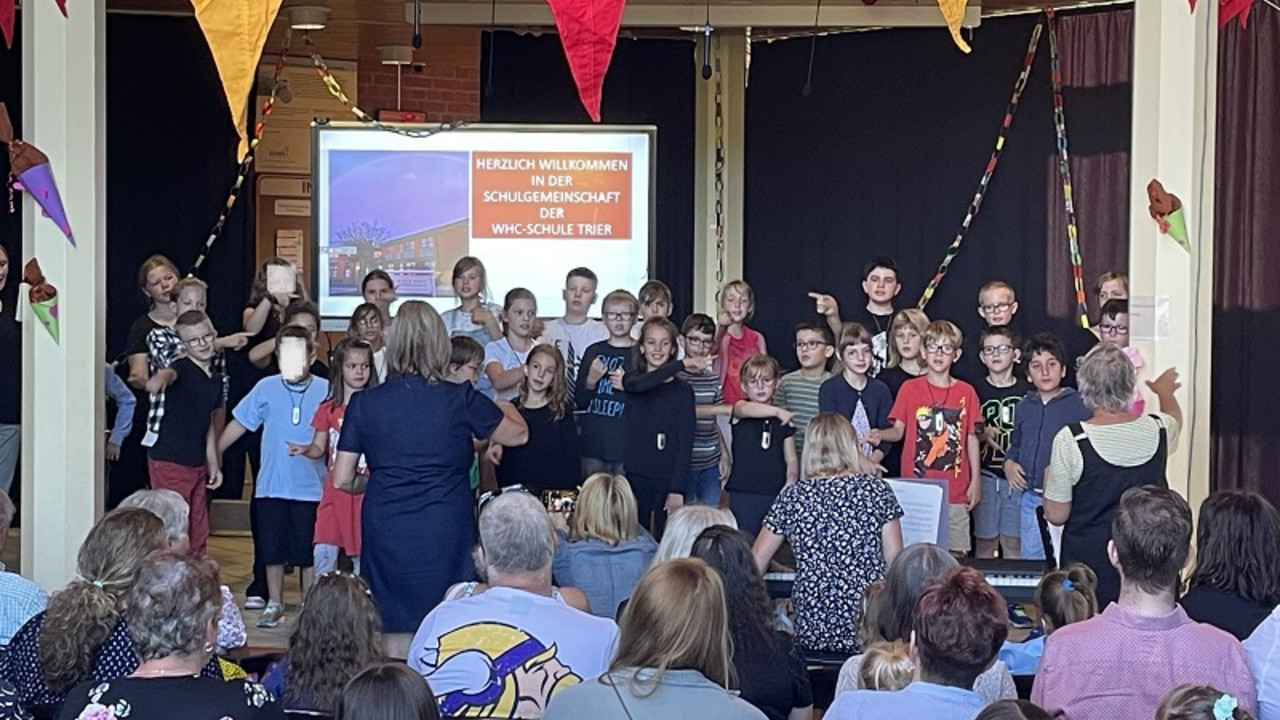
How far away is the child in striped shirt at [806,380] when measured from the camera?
7.14m

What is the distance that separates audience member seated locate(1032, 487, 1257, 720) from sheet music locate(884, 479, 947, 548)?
7.14ft

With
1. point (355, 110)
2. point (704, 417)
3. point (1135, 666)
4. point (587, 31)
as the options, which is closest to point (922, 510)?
point (704, 417)

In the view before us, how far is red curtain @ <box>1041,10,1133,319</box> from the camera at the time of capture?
9.43 metres

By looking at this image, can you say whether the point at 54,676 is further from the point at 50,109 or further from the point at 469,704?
the point at 50,109

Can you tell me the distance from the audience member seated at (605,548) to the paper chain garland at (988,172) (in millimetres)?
5418

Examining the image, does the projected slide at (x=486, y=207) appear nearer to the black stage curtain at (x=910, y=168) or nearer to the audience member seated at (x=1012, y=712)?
the black stage curtain at (x=910, y=168)

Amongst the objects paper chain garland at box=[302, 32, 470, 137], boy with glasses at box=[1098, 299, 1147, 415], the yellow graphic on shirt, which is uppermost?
paper chain garland at box=[302, 32, 470, 137]

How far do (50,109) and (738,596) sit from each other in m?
3.50

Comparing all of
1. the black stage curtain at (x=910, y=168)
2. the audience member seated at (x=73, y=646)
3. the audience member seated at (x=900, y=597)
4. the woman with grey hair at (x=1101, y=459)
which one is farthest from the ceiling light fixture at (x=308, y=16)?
the audience member seated at (x=900, y=597)

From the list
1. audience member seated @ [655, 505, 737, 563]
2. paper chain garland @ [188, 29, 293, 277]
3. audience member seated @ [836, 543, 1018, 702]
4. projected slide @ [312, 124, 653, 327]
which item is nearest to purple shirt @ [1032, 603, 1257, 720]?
audience member seated @ [836, 543, 1018, 702]

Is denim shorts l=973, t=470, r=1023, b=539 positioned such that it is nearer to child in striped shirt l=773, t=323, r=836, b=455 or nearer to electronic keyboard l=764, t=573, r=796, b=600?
child in striped shirt l=773, t=323, r=836, b=455

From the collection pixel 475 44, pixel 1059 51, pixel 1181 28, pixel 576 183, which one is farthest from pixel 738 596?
pixel 475 44

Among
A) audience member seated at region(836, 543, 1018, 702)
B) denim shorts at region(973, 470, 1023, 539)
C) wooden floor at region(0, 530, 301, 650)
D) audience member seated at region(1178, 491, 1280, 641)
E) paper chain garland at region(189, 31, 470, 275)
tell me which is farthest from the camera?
paper chain garland at region(189, 31, 470, 275)

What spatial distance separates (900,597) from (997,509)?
3.26 metres
